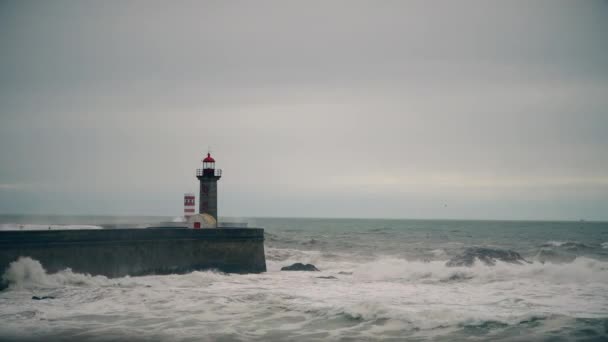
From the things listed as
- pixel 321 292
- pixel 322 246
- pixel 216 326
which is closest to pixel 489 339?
pixel 216 326

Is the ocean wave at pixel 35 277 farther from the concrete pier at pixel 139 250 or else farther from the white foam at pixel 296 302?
the concrete pier at pixel 139 250

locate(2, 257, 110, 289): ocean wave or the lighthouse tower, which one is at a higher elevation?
Result: the lighthouse tower

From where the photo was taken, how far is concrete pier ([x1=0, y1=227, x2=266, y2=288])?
17.9 metres

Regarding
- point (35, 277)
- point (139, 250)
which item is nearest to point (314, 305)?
point (139, 250)

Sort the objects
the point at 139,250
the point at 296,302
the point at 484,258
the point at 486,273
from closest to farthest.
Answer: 1. the point at 296,302
2. the point at 139,250
3. the point at 486,273
4. the point at 484,258

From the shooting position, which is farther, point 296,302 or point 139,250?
point 139,250

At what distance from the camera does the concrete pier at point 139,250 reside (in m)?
17.9

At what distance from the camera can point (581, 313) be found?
550 inches

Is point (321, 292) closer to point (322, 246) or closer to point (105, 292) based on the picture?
point (105, 292)

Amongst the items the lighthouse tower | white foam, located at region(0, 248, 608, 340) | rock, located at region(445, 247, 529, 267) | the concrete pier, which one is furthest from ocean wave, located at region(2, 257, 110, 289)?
rock, located at region(445, 247, 529, 267)

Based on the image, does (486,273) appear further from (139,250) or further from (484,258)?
(139,250)

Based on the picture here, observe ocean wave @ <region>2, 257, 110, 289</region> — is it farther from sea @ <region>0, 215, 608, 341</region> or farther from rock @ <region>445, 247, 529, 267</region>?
rock @ <region>445, 247, 529, 267</region>

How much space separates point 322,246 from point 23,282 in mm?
28244

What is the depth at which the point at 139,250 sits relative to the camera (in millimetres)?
20297
